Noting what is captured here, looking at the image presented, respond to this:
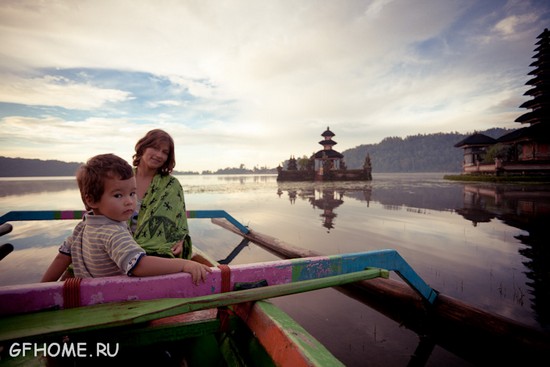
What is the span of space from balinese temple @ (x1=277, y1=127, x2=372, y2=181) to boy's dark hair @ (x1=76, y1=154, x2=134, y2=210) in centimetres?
4492

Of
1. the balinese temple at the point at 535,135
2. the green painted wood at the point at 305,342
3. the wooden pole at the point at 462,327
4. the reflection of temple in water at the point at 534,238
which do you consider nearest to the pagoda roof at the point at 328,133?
the balinese temple at the point at 535,135

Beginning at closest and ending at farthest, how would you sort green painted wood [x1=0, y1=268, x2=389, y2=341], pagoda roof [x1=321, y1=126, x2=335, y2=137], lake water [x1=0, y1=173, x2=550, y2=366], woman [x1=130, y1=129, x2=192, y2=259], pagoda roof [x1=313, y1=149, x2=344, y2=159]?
1. green painted wood [x1=0, y1=268, x2=389, y2=341]
2. woman [x1=130, y1=129, x2=192, y2=259]
3. lake water [x1=0, y1=173, x2=550, y2=366]
4. pagoda roof [x1=313, y1=149, x2=344, y2=159]
5. pagoda roof [x1=321, y1=126, x2=335, y2=137]

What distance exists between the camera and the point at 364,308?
3.29 meters

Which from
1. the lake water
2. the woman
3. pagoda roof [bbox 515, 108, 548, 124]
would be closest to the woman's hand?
the woman

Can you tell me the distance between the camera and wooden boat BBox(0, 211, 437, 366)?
113 cm

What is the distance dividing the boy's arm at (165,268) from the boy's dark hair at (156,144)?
4.28 ft

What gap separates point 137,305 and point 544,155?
38570 millimetres

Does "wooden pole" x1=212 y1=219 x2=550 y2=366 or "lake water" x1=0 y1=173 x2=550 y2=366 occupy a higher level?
"wooden pole" x1=212 y1=219 x2=550 y2=366

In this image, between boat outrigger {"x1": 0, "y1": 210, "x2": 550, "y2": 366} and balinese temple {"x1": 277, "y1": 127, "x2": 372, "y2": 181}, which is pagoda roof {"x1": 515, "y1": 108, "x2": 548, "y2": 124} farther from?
boat outrigger {"x1": 0, "y1": 210, "x2": 550, "y2": 366}

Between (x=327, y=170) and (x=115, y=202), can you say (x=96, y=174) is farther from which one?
(x=327, y=170)

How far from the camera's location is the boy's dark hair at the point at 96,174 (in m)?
1.53

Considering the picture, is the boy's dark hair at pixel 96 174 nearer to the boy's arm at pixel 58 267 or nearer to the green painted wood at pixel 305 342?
the boy's arm at pixel 58 267

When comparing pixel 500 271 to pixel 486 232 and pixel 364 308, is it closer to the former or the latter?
pixel 364 308

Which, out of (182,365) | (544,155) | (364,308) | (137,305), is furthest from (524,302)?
(544,155)
